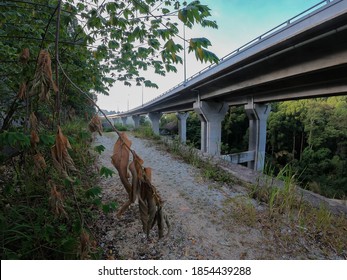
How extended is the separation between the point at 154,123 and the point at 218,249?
3163cm

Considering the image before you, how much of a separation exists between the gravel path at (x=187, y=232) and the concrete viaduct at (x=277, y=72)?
12.4ft

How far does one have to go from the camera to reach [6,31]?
6.92 ft

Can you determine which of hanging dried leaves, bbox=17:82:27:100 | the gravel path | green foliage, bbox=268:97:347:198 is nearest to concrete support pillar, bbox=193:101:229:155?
green foliage, bbox=268:97:347:198

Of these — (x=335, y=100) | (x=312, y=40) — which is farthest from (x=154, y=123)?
(x=312, y=40)

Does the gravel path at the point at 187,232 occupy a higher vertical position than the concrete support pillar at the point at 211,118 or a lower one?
lower

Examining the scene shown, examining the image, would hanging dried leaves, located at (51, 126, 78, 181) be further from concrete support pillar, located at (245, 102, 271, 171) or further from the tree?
concrete support pillar, located at (245, 102, 271, 171)

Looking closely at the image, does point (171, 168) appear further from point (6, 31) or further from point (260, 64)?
point (260, 64)

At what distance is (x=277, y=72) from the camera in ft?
27.4

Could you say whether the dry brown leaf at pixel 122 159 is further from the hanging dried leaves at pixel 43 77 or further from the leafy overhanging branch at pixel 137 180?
the hanging dried leaves at pixel 43 77

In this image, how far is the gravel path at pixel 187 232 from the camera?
2.39 meters

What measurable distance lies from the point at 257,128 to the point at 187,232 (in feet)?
45.2

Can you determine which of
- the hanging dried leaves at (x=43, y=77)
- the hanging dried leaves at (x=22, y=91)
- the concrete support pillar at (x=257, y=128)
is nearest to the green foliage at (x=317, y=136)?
the concrete support pillar at (x=257, y=128)

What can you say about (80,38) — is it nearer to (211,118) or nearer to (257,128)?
(211,118)

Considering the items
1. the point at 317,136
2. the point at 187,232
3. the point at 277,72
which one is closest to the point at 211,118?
the point at 277,72
